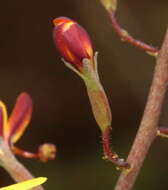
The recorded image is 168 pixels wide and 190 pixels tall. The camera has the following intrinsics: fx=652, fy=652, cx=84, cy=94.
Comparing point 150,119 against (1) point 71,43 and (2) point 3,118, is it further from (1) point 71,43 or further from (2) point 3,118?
(2) point 3,118

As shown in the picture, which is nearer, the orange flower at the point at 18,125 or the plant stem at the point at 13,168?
the plant stem at the point at 13,168

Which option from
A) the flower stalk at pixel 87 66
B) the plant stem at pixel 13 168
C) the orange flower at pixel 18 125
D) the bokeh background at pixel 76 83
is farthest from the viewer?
the bokeh background at pixel 76 83

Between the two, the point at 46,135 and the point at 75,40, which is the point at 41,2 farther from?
the point at 75,40

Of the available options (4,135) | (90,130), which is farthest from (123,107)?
(4,135)

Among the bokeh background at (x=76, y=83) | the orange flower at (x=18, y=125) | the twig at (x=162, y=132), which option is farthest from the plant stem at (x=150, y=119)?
the bokeh background at (x=76, y=83)

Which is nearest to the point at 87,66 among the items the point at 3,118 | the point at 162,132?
the point at 162,132

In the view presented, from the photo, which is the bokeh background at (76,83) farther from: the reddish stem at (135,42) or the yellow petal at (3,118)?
the reddish stem at (135,42)
